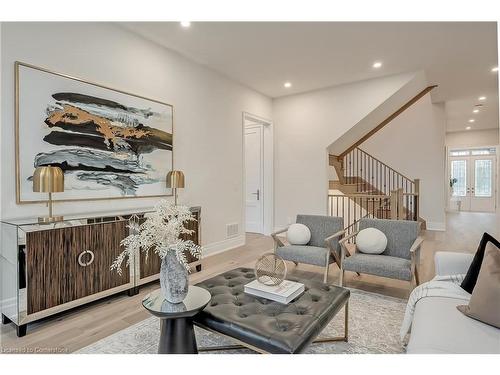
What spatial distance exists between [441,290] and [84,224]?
9.91 ft

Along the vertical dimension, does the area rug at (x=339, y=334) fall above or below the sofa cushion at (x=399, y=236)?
below

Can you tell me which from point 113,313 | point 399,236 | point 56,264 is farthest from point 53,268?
point 399,236

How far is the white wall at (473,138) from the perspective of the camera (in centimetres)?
1080

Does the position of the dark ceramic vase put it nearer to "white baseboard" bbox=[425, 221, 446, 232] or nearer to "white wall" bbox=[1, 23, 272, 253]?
"white wall" bbox=[1, 23, 272, 253]

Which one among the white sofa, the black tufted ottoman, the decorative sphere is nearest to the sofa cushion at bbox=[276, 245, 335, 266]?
the black tufted ottoman

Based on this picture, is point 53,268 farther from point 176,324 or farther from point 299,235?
point 299,235

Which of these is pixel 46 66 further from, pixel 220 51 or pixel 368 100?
pixel 368 100

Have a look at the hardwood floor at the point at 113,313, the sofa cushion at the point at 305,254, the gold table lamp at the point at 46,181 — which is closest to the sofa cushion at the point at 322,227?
the sofa cushion at the point at 305,254

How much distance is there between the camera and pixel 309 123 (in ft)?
20.0

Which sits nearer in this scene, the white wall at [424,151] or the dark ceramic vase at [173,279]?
the dark ceramic vase at [173,279]

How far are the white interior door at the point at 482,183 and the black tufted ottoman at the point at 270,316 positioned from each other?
1223cm

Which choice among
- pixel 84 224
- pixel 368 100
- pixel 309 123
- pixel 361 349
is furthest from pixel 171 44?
pixel 361 349

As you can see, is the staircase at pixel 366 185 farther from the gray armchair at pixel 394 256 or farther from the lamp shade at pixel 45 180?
the lamp shade at pixel 45 180

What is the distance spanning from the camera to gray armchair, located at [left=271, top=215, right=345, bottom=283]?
3395 mm
